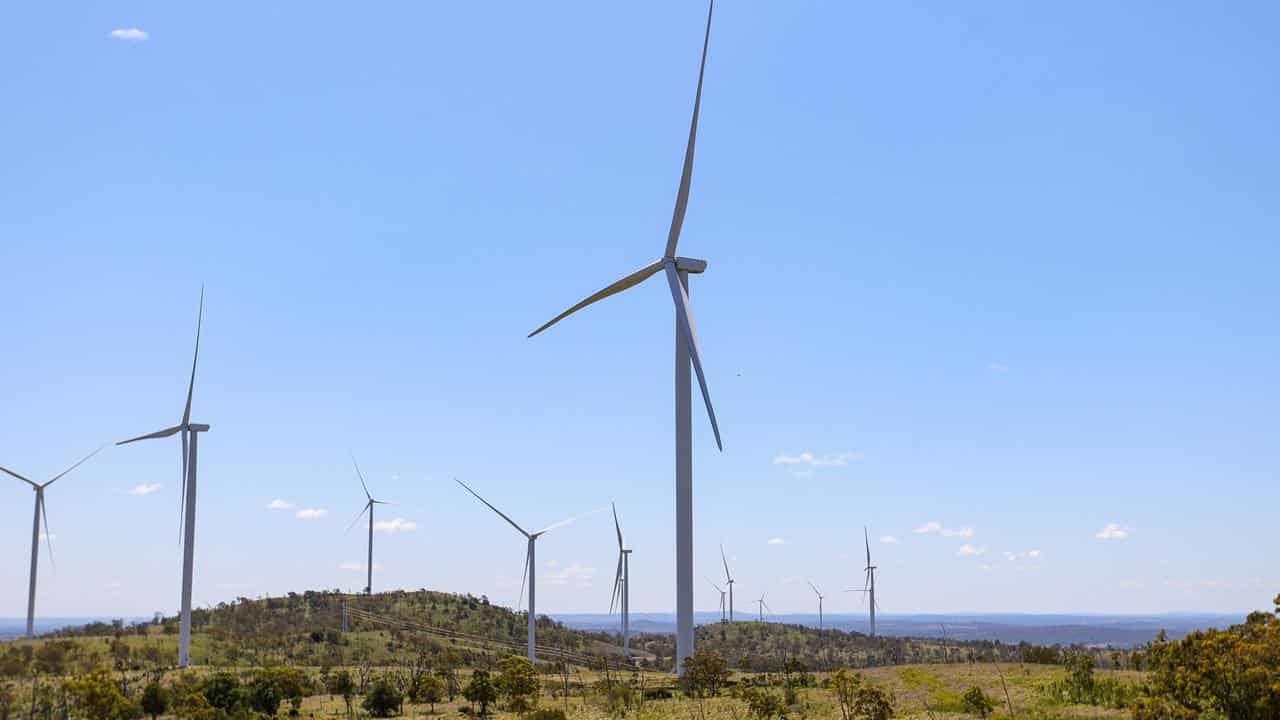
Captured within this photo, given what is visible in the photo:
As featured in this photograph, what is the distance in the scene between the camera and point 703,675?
1770 inches

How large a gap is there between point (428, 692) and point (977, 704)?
2027 centimetres

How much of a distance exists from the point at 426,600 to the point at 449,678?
7934 cm

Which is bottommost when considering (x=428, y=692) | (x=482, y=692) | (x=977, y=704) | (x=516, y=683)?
(x=428, y=692)

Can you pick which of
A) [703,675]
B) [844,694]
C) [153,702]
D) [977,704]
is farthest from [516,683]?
[977,704]

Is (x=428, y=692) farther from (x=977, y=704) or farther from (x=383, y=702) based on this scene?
(x=977, y=704)

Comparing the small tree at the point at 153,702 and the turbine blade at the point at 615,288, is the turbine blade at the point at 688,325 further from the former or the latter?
the small tree at the point at 153,702

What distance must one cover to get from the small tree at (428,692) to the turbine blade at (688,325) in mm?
14536

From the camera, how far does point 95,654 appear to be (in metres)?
66.9

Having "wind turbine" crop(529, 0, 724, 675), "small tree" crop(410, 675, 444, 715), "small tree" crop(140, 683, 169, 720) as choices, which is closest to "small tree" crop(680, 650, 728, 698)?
"wind turbine" crop(529, 0, 724, 675)

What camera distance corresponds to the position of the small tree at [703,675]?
44.7 meters

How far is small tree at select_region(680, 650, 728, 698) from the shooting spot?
147 feet

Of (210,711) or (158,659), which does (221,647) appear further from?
(210,711)

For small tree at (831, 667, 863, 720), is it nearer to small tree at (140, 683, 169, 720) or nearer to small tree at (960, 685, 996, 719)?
small tree at (960, 685, 996, 719)

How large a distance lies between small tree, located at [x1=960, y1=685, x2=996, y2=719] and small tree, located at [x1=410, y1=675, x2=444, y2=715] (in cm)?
1935
